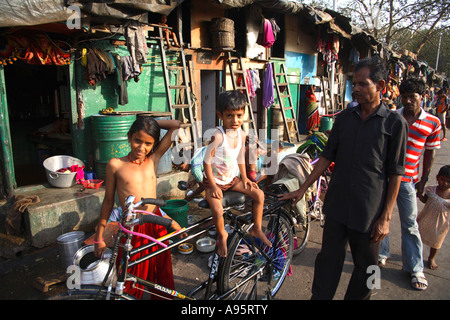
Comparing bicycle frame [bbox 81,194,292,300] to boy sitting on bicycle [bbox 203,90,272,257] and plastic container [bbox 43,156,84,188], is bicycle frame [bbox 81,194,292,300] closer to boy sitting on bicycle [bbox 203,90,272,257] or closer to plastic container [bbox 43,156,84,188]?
boy sitting on bicycle [bbox 203,90,272,257]

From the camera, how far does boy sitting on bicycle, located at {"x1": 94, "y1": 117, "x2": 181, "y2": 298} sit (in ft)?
7.93

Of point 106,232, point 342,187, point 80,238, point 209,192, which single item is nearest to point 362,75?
point 342,187

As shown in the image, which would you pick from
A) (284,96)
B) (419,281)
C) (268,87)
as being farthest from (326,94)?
(419,281)

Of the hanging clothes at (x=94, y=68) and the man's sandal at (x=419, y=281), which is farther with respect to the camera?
the hanging clothes at (x=94, y=68)

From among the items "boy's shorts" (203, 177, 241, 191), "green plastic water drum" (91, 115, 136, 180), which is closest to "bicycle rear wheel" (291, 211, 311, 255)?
"boy's shorts" (203, 177, 241, 191)

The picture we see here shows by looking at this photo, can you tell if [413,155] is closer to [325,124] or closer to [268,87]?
[268,87]

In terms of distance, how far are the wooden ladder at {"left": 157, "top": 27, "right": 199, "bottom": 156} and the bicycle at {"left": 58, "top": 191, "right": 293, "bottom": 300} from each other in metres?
3.52

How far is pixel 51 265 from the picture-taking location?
12.6 ft

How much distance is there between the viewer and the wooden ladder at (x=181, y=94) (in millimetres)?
6355

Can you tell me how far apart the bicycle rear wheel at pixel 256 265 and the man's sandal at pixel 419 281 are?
1.42 meters

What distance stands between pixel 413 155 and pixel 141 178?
2.92 m

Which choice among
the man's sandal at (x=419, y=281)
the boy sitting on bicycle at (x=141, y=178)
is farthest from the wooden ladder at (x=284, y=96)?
the boy sitting on bicycle at (x=141, y=178)

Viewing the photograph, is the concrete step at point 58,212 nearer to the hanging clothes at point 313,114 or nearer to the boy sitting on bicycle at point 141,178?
the boy sitting on bicycle at point 141,178

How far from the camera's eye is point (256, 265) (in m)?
2.92
